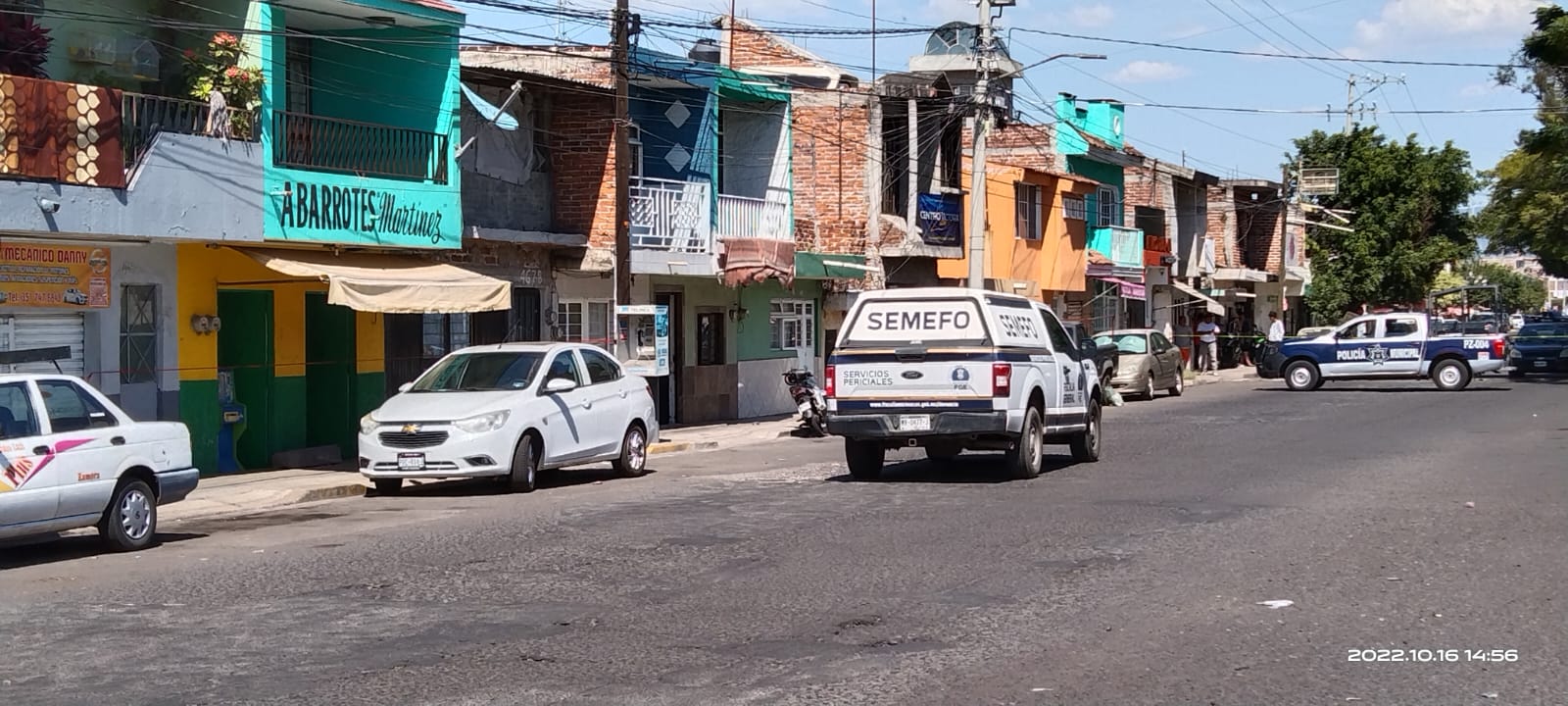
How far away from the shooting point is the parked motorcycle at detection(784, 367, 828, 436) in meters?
25.5

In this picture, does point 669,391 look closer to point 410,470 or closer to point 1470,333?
point 410,470

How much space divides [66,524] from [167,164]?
645 centimetres

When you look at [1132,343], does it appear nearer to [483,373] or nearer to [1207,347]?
[1207,347]

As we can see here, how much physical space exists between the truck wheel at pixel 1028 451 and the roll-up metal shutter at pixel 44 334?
10.4 m

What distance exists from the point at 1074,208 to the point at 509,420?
32.1 metres

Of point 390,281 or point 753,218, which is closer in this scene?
point 390,281

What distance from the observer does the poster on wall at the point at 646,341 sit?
76.7 feet

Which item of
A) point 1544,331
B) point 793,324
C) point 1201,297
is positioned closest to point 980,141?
point 793,324

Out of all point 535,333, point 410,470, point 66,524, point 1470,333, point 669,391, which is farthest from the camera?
point 1470,333

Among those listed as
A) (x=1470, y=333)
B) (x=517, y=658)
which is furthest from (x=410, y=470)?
(x=1470, y=333)

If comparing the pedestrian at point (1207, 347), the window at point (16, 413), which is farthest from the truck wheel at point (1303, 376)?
the window at point (16, 413)

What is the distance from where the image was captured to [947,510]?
13797 mm

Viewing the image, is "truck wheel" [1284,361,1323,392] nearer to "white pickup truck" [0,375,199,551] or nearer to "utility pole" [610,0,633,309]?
"utility pole" [610,0,633,309]

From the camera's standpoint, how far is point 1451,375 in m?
35.8
